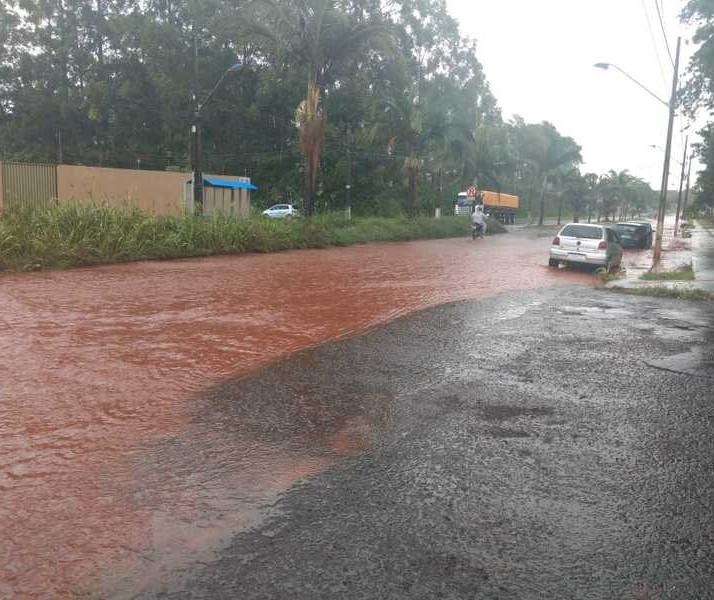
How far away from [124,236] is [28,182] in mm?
8254

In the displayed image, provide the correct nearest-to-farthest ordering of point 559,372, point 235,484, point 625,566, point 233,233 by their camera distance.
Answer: point 625,566, point 235,484, point 559,372, point 233,233

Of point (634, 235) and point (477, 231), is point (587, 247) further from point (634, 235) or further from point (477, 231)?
point (477, 231)

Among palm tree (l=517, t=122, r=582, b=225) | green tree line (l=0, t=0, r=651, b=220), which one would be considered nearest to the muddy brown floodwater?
green tree line (l=0, t=0, r=651, b=220)

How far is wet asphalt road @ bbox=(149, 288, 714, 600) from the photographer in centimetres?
300

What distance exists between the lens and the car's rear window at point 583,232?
1914cm

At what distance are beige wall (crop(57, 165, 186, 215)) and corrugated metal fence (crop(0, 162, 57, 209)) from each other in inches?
14.4

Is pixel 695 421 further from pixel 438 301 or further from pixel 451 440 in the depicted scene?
pixel 438 301

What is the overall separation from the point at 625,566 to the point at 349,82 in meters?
41.2

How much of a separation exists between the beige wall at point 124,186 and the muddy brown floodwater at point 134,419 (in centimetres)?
1152

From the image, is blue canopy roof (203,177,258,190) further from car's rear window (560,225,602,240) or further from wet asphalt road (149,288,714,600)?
wet asphalt road (149,288,714,600)

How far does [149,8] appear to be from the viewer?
44.1 meters

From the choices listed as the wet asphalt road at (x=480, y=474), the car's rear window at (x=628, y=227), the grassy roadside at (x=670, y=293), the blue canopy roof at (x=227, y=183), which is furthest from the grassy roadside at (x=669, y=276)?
the blue canopy roof at (x=227, y=183)

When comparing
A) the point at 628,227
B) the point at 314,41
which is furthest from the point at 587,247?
the point at 628,227

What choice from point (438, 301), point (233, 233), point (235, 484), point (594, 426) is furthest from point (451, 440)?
point (233, 233)
